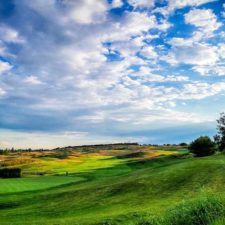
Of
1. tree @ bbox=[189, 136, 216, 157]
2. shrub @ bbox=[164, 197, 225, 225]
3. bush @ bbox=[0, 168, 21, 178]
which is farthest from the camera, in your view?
tree @ bbox=[189, 136, 216, 157]

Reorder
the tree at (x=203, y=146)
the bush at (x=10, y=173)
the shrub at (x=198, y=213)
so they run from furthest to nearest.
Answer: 1. the tree at (x=203, y=146)
2. the bush at (x=10, y=173)
3. the shrub at (x=198, y=213)

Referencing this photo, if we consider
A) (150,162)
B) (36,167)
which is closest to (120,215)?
(150,162)

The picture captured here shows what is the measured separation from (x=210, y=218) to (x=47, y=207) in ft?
65.6

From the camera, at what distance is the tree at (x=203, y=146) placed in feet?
246

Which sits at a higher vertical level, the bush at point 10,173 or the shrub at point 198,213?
the bush at point 10,173

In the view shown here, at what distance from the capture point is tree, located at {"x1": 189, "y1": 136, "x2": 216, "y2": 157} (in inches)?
2949

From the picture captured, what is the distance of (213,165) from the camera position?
37906 mm

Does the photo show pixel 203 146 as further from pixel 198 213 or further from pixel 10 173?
pixel 198 213

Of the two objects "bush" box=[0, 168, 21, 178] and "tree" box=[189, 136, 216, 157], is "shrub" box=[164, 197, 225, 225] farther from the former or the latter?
"tree" box=[189, 136, 216, 157]

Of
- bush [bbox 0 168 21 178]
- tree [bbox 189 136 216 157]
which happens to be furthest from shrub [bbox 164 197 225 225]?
A: tree [bbox 189 136 216 157]

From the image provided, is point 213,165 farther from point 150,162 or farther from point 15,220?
point 150,162

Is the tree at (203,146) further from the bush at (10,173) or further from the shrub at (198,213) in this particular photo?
the shrub at (198,213)

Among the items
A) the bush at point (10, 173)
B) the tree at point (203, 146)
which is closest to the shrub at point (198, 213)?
the bush at point (10, 173)

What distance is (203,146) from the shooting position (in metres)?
75.1
